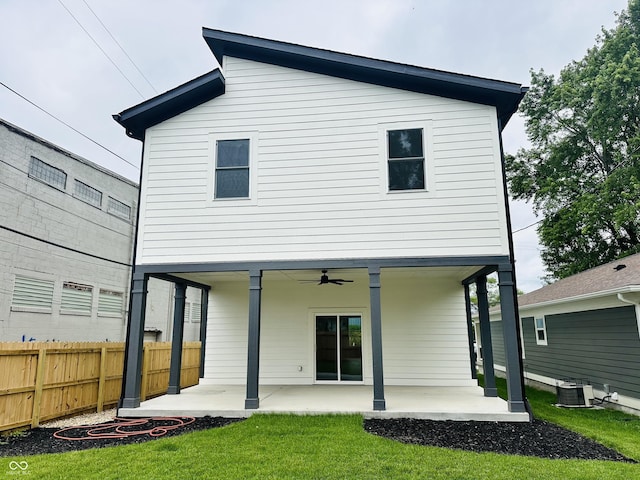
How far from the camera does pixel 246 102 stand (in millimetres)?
8383

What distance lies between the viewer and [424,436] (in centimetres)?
573

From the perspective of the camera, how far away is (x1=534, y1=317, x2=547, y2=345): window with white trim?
12062 mm

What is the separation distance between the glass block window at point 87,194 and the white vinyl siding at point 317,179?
683 centimetres

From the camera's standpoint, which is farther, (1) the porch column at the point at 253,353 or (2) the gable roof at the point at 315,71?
(2) the gable roof at the point at 315,71

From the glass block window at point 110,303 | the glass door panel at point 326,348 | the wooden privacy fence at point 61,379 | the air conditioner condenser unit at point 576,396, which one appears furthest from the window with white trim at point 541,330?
the glass block window at point 110,303

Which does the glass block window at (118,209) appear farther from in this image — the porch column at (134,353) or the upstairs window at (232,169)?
the upstairs window at (232,169)

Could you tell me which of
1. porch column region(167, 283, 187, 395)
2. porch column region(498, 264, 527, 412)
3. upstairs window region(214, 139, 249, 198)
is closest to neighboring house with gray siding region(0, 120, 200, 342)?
porch column region(167, 283, 187, 395)

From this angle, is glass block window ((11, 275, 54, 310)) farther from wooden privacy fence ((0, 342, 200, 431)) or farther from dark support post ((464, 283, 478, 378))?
dark support post ((464, 283, 478, 378))

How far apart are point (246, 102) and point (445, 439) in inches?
268

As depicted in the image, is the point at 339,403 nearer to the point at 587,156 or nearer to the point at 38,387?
the point at 38,387

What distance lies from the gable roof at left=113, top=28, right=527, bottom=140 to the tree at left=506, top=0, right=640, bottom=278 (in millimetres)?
10684

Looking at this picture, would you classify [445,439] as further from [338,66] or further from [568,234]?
[568,234]

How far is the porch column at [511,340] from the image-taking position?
6.82 m

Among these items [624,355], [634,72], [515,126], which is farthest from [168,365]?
[515,126]
